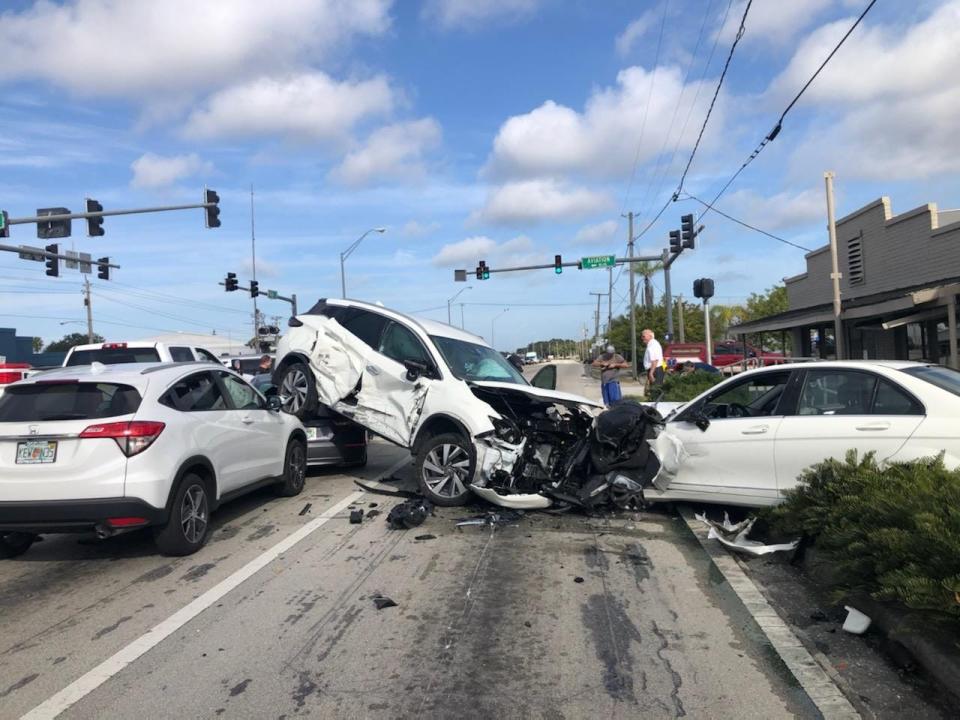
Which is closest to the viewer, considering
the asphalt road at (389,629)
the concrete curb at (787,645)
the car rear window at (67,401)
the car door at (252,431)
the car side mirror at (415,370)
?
the concrete curb at (787,645)

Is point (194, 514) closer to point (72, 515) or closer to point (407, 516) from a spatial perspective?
point (72, 515)

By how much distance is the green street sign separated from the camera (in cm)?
3388

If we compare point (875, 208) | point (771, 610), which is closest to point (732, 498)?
point (771, 610)

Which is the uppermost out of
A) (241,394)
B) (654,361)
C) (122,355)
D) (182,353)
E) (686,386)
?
(182,353)

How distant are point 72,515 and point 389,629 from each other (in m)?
2.74

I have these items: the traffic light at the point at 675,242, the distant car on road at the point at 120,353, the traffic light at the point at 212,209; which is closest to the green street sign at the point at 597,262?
the traffic light at the point at 675,242

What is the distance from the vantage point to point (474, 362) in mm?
9289

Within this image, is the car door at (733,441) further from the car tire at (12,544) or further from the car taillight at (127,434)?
the car tire at (12,544)

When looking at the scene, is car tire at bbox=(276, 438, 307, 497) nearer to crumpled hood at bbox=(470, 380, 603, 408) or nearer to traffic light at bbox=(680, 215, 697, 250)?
crumpled hood at bbox=(470, 380, 603, 408)

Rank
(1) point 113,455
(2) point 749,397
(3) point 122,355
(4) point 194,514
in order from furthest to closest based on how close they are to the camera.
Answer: (3) point 122,355
(2) point 749,397
(4) point 194,514
(1) point 113,455

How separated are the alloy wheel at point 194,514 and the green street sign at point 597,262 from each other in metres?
28.7

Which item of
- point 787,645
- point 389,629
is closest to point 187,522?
point 389,629

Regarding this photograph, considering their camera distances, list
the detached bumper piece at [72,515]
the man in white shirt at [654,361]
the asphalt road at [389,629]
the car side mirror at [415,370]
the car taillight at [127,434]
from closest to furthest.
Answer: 1. the asphalt road at [389,629]
2. the detached bumper piece at [72,515]
3. the car taillight at [127,434]
4. the car side mirror at [415,370]
5. the man in white shirt at [654,361]

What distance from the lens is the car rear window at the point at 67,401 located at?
6055mm
